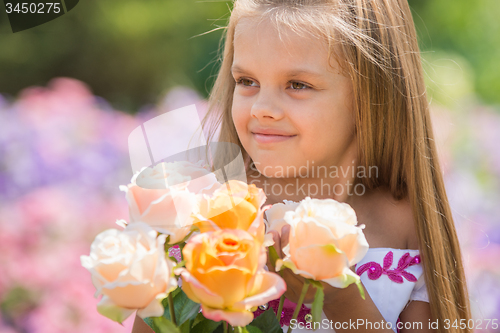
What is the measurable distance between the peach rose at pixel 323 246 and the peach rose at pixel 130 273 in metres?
0.14

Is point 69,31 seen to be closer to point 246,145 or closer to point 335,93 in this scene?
point 246,145

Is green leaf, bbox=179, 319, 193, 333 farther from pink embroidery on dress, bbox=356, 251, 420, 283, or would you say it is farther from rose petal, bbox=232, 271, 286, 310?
pink embroidery on dress, bbox=356, 251, 420, 283

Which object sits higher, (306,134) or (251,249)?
(251,249)

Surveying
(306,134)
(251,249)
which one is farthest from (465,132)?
(251,249)

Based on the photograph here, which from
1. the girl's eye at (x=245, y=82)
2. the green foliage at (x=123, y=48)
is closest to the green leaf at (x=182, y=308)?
the girl's eye at (x=245, y=82)

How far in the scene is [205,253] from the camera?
1.42ft

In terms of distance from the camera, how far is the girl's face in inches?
34.8

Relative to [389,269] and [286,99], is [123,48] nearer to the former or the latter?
[286,99]

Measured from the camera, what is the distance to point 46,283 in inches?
50.3

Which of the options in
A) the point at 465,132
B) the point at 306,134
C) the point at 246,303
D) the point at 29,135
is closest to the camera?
the point at 246,303

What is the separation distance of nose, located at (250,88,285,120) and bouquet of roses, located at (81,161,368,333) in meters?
0.34

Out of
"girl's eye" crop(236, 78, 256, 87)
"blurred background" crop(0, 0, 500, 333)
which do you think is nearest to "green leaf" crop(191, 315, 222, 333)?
"girl's eye" crop(236, 78, 256, 87)

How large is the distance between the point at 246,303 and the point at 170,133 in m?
0.75

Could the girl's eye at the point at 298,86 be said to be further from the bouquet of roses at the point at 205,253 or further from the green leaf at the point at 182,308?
the green leaf at the point at 182,308
